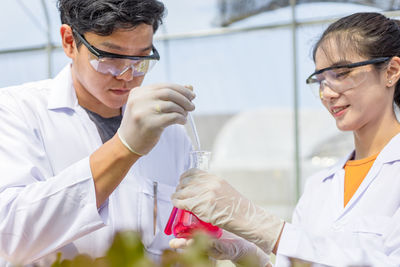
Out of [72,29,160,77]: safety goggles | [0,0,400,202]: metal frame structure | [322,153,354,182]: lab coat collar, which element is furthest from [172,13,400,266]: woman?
[0,0,400,202]: metal frame structure

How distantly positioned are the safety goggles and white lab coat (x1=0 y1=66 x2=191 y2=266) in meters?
0.23

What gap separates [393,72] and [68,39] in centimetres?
120

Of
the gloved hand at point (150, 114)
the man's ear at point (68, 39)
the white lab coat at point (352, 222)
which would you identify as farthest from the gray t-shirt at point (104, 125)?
the white lab coat at point (352, 222)

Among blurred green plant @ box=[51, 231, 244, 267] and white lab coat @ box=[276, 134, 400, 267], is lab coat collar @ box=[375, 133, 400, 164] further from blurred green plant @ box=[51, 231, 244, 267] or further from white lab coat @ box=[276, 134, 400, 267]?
blurred green plant @ box=[51, 231, 244, 267]

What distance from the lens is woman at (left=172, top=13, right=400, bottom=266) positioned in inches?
57.9

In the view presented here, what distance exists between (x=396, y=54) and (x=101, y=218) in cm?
120

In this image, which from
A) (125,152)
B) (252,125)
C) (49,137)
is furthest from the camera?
(252,125)

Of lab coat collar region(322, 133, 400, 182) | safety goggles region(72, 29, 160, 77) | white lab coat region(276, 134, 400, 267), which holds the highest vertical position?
safety goggles region(72, 29, 160, 77)

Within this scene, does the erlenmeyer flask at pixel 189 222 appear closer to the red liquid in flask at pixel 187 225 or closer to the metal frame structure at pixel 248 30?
the red liquid in flask at pixel 187 225

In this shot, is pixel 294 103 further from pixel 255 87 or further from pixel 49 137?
pixel 49 137

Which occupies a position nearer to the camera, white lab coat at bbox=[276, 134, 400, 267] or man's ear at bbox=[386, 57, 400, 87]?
white lab coat at bbox=[276, 134, 400, 267]

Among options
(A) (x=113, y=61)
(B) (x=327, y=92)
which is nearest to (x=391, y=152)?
(B) (x=327, y=92)

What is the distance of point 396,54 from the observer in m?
1.80

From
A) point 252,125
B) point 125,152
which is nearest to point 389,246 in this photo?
point 125,152
